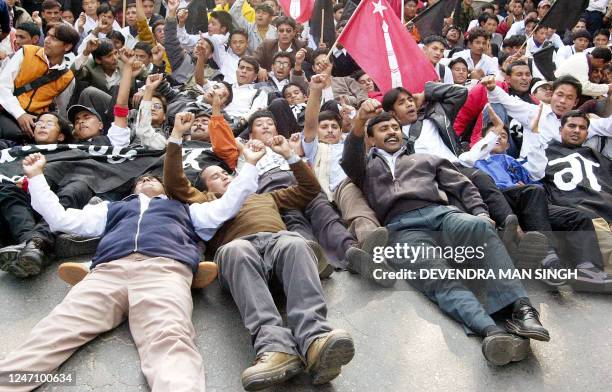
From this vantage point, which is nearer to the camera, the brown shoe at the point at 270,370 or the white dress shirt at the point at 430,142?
the brown shoe at the point at 270,370

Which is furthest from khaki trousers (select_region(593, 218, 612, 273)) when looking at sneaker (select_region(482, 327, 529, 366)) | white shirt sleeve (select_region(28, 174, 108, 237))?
white shirt sleeve (select_region(28, 174, 108, 237))

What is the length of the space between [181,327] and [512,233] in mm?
2432

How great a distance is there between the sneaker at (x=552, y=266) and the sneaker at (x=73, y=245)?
322 centimetres

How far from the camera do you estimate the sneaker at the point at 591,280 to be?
381cm

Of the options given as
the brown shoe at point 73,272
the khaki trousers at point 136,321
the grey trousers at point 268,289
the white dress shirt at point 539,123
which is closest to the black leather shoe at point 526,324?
the grey trousers at point 268,289

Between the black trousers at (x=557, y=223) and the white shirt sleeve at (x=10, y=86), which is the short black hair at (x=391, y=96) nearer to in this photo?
the black trousers at (x=557, y=223)

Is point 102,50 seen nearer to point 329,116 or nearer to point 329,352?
point 329,116

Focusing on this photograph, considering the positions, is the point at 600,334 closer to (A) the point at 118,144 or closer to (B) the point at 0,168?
(A) the point at 118,144

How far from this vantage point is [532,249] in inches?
150

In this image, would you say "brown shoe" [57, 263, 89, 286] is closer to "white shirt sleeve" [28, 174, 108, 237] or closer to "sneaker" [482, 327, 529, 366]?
"white shirt sleeve" [28, 174, 108, 237]

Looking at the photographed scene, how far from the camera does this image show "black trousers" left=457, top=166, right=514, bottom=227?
166 inches

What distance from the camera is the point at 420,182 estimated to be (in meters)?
4.09

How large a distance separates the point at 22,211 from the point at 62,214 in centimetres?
76

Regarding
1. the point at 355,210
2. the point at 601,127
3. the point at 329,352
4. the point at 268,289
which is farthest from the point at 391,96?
the point at 329,352
